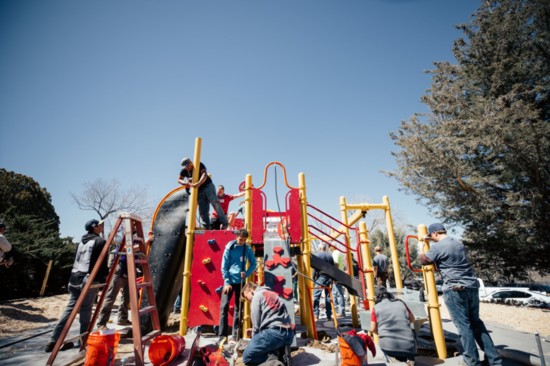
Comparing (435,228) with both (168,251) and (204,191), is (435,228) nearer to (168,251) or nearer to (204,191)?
(204,191)

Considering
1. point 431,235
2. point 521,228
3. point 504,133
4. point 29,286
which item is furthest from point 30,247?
point 521,228

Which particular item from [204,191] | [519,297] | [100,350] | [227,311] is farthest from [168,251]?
[519,297]

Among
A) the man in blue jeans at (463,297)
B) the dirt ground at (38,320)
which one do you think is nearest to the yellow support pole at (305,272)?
the man in blue jeans at (463,297)

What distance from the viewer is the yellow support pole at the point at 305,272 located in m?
5.10

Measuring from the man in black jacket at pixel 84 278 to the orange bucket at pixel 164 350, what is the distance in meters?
1.46

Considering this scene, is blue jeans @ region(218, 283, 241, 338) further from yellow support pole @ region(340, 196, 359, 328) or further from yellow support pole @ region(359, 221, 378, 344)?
yellow support pole @ region(340, 196, 359, 328)

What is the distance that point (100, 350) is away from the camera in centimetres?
319

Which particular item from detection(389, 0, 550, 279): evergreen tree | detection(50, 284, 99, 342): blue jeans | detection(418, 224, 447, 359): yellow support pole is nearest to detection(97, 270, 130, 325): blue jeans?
detection(50, 284, 99, 342): blue jeans

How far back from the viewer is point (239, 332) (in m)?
4.45

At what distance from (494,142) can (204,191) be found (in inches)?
440

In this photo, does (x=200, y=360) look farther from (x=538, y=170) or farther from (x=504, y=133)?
(x=538, y=170)

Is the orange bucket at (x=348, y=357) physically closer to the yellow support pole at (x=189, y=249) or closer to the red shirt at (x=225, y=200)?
the yellow support pole at (x=189, y=249)

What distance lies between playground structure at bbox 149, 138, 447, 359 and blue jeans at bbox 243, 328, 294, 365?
1238 mm

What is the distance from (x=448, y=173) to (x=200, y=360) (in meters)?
13.0
